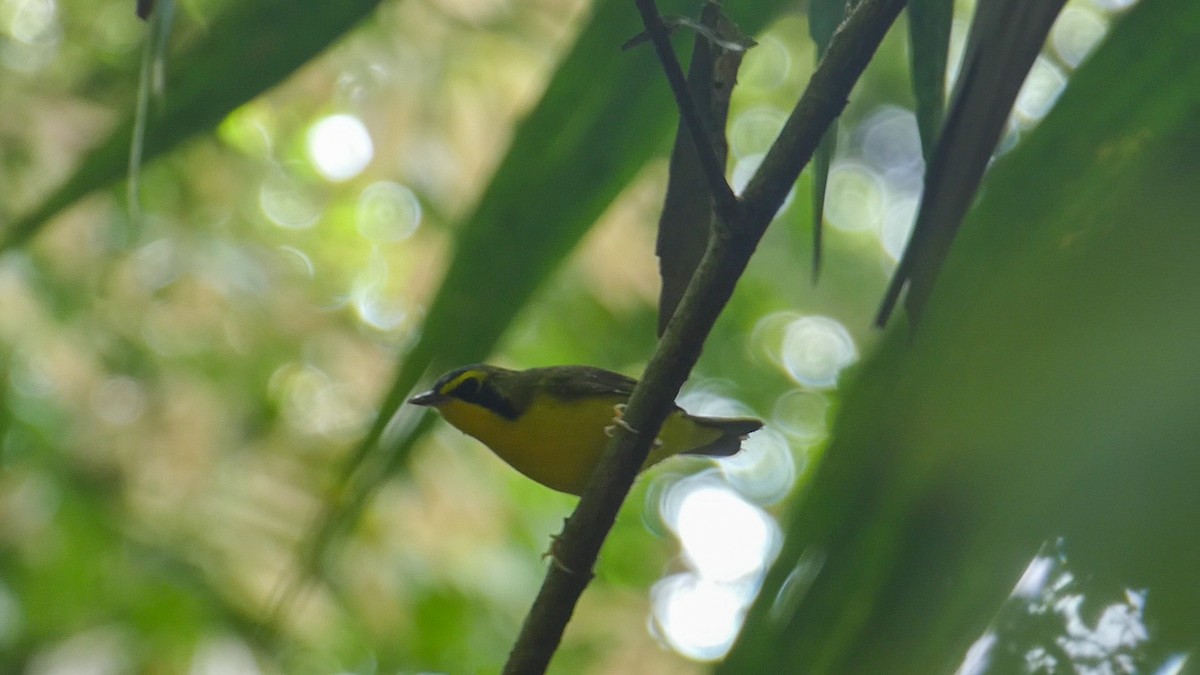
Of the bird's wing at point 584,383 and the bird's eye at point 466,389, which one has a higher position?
the bird's wing at point 584,383

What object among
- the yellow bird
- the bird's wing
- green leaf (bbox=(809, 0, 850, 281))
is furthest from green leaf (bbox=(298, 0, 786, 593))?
the bird's wing

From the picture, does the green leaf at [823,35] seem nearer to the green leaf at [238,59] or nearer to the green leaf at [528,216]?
the green leaf at [528,216]

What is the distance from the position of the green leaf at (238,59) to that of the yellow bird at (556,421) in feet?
4.57

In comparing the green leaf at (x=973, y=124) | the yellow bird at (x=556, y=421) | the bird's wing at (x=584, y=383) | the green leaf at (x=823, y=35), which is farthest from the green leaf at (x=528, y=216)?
the bird's wing at (x=584, y=383)

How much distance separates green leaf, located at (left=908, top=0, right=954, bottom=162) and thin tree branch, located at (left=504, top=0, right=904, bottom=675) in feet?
0.14

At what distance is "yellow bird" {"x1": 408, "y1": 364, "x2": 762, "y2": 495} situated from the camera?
215 centimetres

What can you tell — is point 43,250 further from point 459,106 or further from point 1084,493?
point 1084,493

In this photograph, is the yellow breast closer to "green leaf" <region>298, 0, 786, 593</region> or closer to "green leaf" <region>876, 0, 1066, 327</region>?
"green leaf" <region>298, 0, 786, 593</region>

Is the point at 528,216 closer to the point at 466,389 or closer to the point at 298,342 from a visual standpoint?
the point at 466,389

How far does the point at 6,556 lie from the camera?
14.1 ft

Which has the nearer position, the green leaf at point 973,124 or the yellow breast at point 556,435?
the green leaf at point 973,124

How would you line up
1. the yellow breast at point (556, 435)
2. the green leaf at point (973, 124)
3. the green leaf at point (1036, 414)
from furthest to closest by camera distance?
1. the yellow breast at point (556, 435)
2. the green leaf at point (973, 124)
3. the green leaf at point (1036, 414)

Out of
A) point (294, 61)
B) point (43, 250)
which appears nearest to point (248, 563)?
point (43, 250)

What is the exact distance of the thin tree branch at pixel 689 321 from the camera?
643 millimetres
